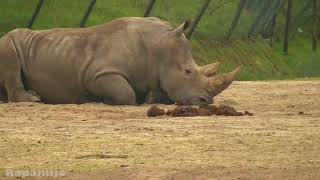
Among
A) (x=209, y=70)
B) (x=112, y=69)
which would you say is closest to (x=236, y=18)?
(x=209, y=70)

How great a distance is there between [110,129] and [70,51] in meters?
4.77

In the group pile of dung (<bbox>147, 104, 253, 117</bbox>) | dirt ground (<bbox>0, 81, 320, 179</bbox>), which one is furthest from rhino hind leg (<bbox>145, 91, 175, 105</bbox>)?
pile of dung (<bbox>147, 104, 253, 117</bbox>)

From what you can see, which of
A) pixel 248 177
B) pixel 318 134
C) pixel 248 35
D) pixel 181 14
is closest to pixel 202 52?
pixel 181 14

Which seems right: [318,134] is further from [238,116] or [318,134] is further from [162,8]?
[162,8]

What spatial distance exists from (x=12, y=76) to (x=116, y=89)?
180 centimetres

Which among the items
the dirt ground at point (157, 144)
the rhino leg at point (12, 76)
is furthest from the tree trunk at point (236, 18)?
the dirt ground at point (157, 144)

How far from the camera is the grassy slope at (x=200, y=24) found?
31484mm

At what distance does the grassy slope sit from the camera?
31.5 metres

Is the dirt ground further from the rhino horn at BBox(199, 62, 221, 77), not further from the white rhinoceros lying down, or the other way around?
the rhino horn at BBox(199, 62, 221, 77)

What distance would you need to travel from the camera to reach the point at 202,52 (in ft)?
110

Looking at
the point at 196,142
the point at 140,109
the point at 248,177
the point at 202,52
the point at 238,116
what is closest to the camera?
the point at 248,177

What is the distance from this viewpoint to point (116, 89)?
15086 millimetres

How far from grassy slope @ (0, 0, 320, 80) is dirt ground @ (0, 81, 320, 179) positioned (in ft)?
57.9

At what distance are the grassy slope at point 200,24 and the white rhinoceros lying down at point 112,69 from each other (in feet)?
46.2
